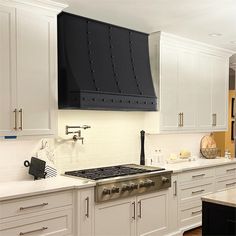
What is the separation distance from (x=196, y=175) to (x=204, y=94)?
1.30 meters

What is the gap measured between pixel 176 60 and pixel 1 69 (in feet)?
8.12

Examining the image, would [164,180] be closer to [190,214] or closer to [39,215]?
[190,214]

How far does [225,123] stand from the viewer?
5516mm

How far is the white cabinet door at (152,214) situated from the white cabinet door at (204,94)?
4.90 ft

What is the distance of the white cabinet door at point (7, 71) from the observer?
2.96 m

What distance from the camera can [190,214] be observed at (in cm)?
443

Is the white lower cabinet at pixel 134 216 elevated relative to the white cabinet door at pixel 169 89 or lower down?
lower down

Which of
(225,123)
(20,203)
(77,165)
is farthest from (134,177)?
(225,123)

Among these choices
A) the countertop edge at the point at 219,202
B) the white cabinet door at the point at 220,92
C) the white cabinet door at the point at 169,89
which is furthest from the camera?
the white cabinet door at the point at 220,92

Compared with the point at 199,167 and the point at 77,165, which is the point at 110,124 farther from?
Result: the point at 199,167

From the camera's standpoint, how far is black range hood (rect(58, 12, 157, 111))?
3428mm

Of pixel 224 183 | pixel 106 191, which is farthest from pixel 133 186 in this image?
pixel 224 183

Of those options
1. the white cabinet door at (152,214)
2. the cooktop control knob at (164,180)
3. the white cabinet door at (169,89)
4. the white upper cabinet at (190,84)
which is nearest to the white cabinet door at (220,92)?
the white upper cabinet at (190,84)

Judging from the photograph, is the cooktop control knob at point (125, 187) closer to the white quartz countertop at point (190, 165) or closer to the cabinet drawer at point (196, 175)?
the white quartz countertop at point (190, 165)
